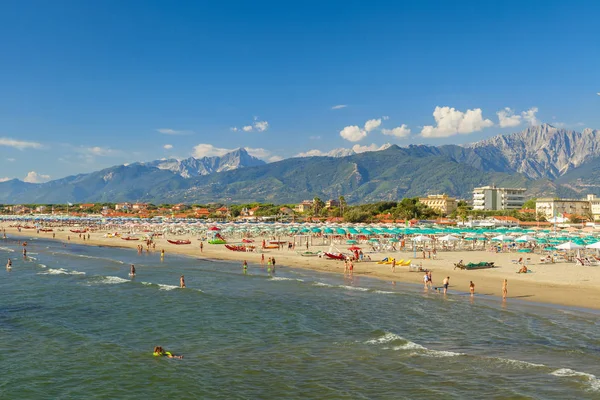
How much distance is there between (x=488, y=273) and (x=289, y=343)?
77.7ft

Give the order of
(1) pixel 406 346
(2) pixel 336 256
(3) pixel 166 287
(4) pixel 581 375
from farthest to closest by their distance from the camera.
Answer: (2) pixel 336 256 < (3) pixel 166 287 < (1) pixel 406 346 < (4) pixel 581 375

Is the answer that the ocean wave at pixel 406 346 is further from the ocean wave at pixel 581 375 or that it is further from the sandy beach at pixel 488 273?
the sandy beach at pixel 488 273

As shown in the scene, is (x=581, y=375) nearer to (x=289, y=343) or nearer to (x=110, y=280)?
(x=289, y=343)

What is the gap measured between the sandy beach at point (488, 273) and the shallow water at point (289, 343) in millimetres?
3412

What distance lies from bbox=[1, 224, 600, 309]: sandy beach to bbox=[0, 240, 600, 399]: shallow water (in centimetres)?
341

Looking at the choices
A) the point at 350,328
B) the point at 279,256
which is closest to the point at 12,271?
the point at 279,256

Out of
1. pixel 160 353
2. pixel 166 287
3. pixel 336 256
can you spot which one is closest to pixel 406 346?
pixel 160 353

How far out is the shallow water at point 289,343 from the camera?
15.5m

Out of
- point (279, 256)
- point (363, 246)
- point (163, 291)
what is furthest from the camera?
point (363, 246)

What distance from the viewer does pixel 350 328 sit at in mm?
22562

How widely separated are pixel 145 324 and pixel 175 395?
367 inches

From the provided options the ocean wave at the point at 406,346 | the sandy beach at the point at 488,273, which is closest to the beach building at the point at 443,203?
the sandy beach at the point at 488,273

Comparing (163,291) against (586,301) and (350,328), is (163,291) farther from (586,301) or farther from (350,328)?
(586,301)

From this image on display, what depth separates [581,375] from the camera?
52.4 feet
